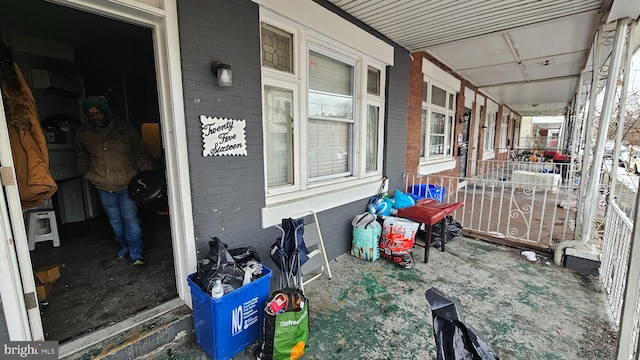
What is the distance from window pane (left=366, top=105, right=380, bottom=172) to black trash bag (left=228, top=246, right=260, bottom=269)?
236 centimetres

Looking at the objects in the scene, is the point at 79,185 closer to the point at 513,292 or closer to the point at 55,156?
the point at 55,156

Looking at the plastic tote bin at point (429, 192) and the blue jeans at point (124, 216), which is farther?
the plastic tote bin at point (429, 192)

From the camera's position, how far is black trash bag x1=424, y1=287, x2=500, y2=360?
0.97 meters

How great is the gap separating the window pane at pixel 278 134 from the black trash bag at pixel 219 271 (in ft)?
3.08

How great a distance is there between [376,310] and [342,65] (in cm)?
281

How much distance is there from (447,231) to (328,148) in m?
2.19

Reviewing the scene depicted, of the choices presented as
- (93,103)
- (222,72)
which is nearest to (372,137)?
(222,72)

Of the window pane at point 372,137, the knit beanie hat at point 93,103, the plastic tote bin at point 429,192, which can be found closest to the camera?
the knit beanie hat at point 93,103

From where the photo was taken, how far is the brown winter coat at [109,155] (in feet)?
8.34

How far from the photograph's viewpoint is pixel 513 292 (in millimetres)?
2660

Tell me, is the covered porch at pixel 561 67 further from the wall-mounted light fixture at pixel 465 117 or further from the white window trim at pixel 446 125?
the wall-mounted light fixture at pixel 465 117

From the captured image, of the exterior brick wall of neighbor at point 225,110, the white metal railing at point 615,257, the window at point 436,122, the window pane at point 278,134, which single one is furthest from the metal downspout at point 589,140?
the exterior brick wall of neighbor at point 225,110

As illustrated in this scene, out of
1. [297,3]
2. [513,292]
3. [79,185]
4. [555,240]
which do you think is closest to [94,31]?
[79,185]

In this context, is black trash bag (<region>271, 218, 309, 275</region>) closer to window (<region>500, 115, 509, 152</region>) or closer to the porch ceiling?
the porch ceiling
